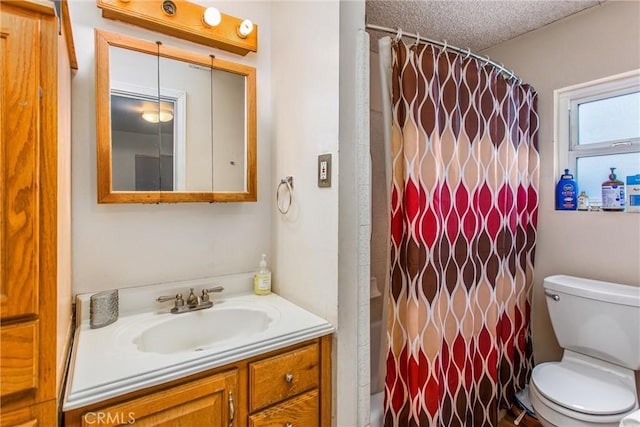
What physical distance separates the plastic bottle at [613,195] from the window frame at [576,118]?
18 cm

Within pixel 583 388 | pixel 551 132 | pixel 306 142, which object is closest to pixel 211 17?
pixel 306 142

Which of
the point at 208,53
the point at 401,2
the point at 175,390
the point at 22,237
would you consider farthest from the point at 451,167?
the point at 22,237

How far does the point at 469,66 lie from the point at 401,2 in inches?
21.6

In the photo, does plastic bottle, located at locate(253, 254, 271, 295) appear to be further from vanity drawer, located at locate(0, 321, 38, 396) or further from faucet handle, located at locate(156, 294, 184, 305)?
vanity drawer, located at locate(0, 321, 38, 396)

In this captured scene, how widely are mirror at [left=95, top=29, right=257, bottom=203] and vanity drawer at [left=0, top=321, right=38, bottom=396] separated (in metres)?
0.64

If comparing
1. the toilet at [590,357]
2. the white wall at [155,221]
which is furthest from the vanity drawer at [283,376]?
the toilet at [590,357]

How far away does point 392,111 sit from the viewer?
1.36 meters

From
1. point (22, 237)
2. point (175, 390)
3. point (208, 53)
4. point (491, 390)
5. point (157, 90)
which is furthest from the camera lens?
point (491, 390)

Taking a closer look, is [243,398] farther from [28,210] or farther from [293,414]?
[28,210]

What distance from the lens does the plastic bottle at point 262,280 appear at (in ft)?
5.06

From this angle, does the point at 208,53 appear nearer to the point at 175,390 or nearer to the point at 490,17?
the point at 175,390

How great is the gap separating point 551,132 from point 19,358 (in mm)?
2629

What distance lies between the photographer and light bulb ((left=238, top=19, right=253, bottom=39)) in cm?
148

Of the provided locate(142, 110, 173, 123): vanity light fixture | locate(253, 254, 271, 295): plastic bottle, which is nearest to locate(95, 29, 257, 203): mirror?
locate(142, 110, 173, 123): vanity light fixture
